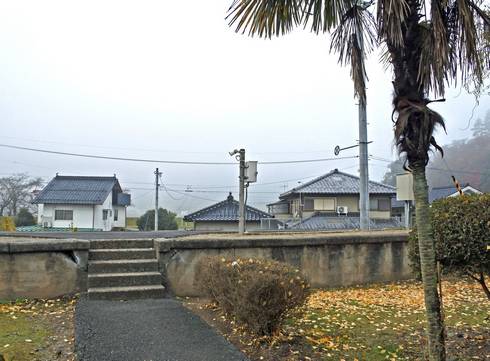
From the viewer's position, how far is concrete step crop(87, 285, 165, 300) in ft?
19.0

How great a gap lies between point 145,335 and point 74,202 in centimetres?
3520


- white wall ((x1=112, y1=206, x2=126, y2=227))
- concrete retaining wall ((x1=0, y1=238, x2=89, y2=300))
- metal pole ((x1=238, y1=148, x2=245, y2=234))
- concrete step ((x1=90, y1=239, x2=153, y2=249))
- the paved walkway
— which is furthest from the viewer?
white wall ((x1=112, y1=206, x2=126, y2=227))

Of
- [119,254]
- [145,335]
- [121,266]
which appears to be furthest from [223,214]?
[145,335]

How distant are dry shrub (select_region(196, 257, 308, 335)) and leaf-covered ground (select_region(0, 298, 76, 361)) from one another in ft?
5.23

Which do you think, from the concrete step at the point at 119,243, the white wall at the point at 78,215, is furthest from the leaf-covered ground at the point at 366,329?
the white wall at the point at 78,215

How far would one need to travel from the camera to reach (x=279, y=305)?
3.90 meters

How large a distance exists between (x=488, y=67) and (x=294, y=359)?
3217 mm

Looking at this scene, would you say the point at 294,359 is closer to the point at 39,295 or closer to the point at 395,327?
the point at 395,327

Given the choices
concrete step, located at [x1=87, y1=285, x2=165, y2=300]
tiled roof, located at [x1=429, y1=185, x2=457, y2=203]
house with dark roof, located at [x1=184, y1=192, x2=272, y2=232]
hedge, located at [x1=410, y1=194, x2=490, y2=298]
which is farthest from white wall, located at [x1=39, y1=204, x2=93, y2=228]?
hedge, located at [x1=410, y1=194, x2=490, y2=298]

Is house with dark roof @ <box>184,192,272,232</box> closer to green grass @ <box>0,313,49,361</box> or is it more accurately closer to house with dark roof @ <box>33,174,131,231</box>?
house with dark roof @ <box>33,174,131,231</box>

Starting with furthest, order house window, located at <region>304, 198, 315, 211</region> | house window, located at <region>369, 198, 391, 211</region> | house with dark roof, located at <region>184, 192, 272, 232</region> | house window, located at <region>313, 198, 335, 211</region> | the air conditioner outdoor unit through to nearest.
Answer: house window, located at <region>304, 198, 315, 211</region>, house window, located at <region>313, 198, 335, 211</region>, house window, located at <region>369, 198, 391, 211</region>, the air conditioner outdoor unit, house with dark roof, located at <region>184, 192, 272, 232</region>

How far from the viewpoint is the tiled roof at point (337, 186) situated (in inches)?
1368

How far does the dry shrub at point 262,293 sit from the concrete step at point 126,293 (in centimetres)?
191

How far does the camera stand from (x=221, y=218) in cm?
2781
